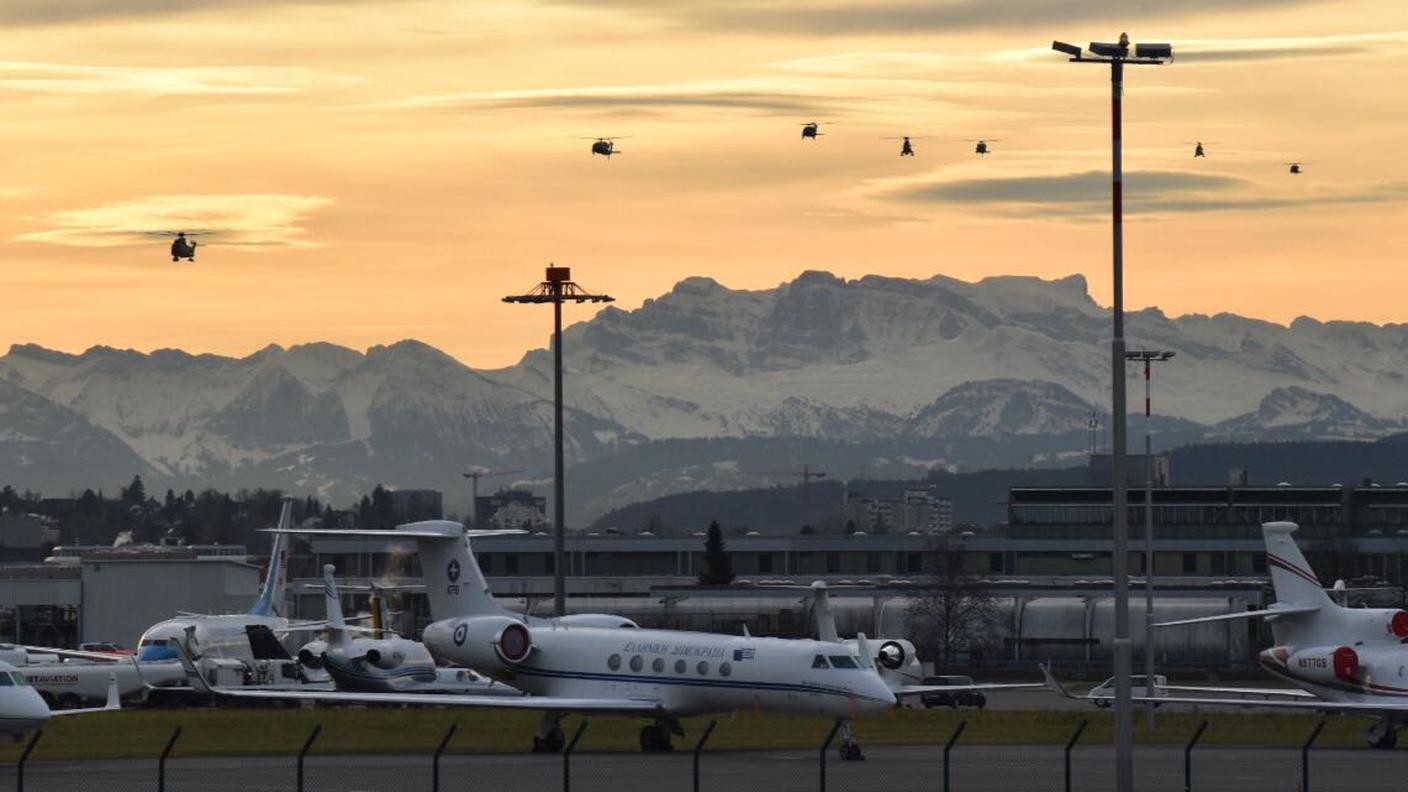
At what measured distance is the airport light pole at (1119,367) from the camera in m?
46.9

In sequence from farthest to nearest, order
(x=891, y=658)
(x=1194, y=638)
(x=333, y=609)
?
1. (x=1194, y=638)
2. (x=333, y=609)
3. (x=891, y=658)

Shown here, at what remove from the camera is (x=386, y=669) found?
94312mm

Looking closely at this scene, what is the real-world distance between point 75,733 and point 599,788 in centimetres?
2864

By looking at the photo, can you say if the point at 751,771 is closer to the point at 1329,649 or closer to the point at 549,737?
the point at 549,737

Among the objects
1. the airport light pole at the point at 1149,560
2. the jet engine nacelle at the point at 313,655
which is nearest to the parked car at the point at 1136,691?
the airport light pole at the point at 1149,560

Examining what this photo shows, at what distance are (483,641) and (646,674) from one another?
5.10 meters

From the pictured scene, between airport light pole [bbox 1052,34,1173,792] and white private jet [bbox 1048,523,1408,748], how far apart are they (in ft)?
74.0

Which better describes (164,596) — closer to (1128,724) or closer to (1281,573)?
(1281,573)

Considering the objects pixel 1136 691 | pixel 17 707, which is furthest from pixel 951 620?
pixel 17 707

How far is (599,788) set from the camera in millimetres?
56031

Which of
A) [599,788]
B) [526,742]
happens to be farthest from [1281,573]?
[599,788]

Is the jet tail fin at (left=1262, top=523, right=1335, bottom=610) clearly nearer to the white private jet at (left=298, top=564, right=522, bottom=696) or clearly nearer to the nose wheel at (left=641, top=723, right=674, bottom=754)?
the nose wheel at (left=641, top=723, right=674, bottom=754)

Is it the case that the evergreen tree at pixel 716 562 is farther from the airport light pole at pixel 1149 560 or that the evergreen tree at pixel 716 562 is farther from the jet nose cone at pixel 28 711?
the jet nose cone at pixel 28 711

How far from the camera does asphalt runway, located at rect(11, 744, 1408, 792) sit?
2211 inches
